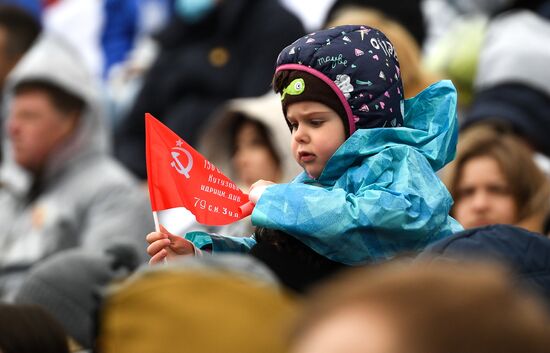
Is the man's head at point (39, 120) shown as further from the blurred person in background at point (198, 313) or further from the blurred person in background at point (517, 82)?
the blurred person in background at point (198, 313)

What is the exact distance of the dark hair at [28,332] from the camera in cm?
336

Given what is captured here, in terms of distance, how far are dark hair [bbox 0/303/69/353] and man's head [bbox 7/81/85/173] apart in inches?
126

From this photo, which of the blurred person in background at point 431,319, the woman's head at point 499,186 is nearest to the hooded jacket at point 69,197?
the woman's head at point 499,186

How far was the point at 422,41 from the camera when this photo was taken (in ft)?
24.1

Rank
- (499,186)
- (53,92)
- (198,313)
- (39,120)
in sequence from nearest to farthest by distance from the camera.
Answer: (198,313), (499,186), (39,120), (53,92)

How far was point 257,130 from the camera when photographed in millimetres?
5770

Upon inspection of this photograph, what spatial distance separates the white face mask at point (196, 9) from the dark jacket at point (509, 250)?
183 inches

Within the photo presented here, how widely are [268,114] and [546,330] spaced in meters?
4.21

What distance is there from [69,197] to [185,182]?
3.34 metres

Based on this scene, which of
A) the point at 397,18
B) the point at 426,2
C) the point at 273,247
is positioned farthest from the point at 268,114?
the point at 426,2

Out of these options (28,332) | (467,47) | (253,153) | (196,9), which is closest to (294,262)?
(28,332)

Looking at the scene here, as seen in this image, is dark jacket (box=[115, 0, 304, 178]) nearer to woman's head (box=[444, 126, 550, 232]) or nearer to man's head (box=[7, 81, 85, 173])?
man's head (box=[7, 81, 85, 173])

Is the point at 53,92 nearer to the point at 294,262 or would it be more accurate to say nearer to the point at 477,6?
the point at 477,6

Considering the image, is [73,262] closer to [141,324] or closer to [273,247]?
[273,247]
